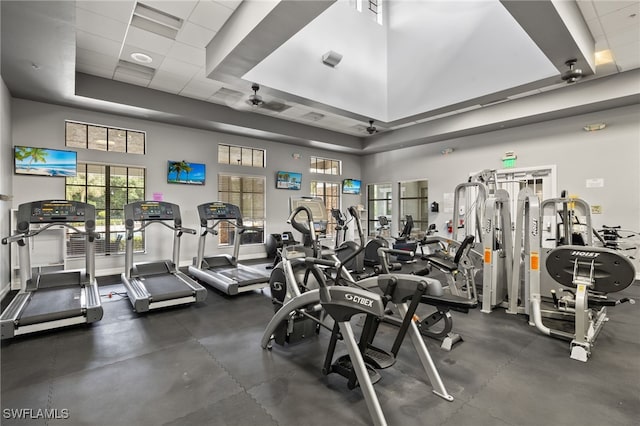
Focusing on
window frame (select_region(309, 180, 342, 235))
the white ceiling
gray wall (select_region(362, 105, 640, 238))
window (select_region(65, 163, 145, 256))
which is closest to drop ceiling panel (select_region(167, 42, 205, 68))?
the white ceiling

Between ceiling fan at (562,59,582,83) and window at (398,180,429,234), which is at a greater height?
ceiling fan at (562,59,582,83)

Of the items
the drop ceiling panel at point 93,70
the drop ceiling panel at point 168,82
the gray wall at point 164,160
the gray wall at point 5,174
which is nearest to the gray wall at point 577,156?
the gray wall at point 164,160

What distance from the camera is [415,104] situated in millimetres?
7000

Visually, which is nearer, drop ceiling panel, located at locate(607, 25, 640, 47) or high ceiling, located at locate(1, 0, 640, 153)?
high ceiling, located at locate(1, 0, 640, 153)

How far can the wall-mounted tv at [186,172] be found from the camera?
23.2 ft

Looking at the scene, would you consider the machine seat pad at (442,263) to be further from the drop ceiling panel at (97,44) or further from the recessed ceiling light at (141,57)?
the drop ceiling panel at (97,44)

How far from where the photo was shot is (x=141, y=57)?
4922 millimetres

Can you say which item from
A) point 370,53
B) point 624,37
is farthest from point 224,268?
point 624,37

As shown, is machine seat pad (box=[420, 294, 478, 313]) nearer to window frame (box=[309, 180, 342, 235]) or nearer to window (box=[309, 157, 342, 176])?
window frame (box=[309, 180, 342, 235])

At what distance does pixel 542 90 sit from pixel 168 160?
8.19 meters

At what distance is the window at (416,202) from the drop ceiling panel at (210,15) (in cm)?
725

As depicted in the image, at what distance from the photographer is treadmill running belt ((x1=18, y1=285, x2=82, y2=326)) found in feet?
10.9

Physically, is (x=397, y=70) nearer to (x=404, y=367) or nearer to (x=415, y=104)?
(x=415, y=104)

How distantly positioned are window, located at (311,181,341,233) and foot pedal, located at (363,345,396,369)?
771cm
